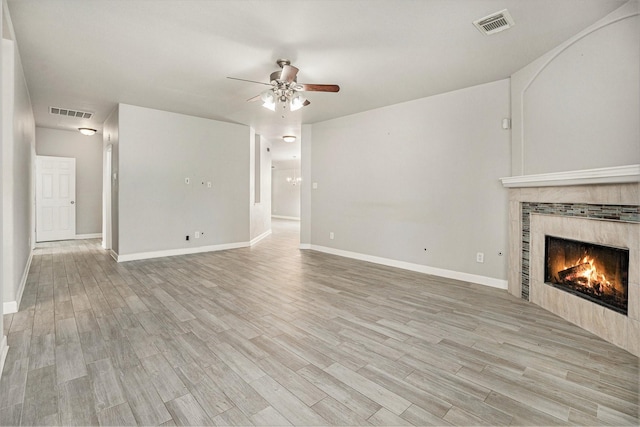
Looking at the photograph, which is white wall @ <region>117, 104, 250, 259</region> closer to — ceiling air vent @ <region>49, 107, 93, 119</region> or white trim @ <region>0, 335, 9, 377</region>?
ceiling air vent @ <region>49, 107, 93, 119</region>

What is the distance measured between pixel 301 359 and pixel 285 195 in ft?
42.2

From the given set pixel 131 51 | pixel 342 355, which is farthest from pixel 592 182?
pixel 131 51

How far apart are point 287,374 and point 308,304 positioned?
1238 mm

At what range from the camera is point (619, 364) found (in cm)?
204

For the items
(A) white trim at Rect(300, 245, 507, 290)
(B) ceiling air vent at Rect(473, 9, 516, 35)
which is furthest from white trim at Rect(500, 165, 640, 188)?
(B) ceiling air vent at Rect(473, 9, 516, 35)

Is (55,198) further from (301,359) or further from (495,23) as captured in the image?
(495,23)

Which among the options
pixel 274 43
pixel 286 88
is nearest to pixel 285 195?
pixel 286 88

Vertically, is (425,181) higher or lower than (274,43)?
lower

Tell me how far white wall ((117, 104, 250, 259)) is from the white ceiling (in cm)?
89

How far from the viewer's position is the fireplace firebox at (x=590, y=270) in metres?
2.39

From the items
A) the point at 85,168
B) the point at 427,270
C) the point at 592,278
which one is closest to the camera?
the point at 592,278

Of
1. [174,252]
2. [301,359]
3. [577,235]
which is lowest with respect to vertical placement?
[301,359]

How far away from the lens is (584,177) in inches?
97.9

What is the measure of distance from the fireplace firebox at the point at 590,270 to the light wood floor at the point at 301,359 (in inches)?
13.5
